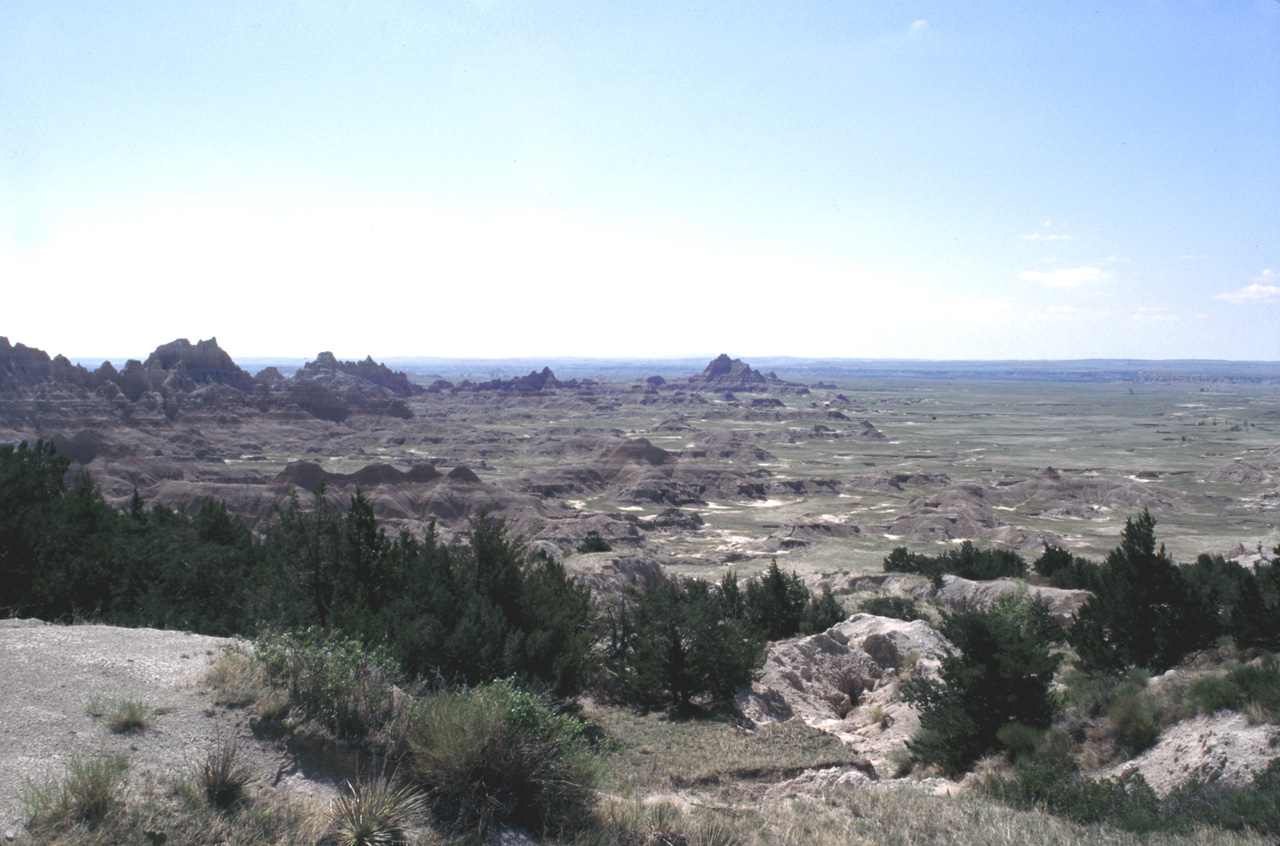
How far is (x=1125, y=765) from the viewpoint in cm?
1086

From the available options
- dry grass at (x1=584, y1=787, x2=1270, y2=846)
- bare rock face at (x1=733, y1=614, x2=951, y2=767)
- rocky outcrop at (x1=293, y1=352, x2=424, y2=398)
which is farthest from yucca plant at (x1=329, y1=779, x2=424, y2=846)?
rocky outcrop at (x1=293, y1=352, x2=424, y2=398)

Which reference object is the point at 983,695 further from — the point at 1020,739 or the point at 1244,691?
the point at 1244,691

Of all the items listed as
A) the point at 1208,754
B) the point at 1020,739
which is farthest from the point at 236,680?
the point at 1208,754

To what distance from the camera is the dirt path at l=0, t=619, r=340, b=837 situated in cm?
699

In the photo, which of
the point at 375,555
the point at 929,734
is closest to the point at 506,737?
the point at 929,734

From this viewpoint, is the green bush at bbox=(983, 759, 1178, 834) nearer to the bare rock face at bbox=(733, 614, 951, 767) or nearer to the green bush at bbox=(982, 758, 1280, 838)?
the green bush at bbox=(982, 758, 1280, 838)

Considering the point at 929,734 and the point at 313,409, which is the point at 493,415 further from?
the point at 929,734

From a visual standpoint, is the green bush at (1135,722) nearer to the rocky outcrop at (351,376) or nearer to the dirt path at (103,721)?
the dirt path at (103,721)

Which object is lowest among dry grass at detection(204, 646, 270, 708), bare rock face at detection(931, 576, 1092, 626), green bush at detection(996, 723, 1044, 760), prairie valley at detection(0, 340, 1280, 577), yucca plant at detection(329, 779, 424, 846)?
prairie valley at detection(0, 340, 1280, 577)

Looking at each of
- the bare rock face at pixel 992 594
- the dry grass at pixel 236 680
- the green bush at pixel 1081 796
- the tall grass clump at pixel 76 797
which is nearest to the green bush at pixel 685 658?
the green bush at pixel 1081 796

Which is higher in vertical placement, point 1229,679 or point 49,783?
point 49,783

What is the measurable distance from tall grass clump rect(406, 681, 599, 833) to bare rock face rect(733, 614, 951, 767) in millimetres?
9520

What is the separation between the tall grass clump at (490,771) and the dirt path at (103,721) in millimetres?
1066

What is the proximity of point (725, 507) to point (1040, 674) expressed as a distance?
212 ft
